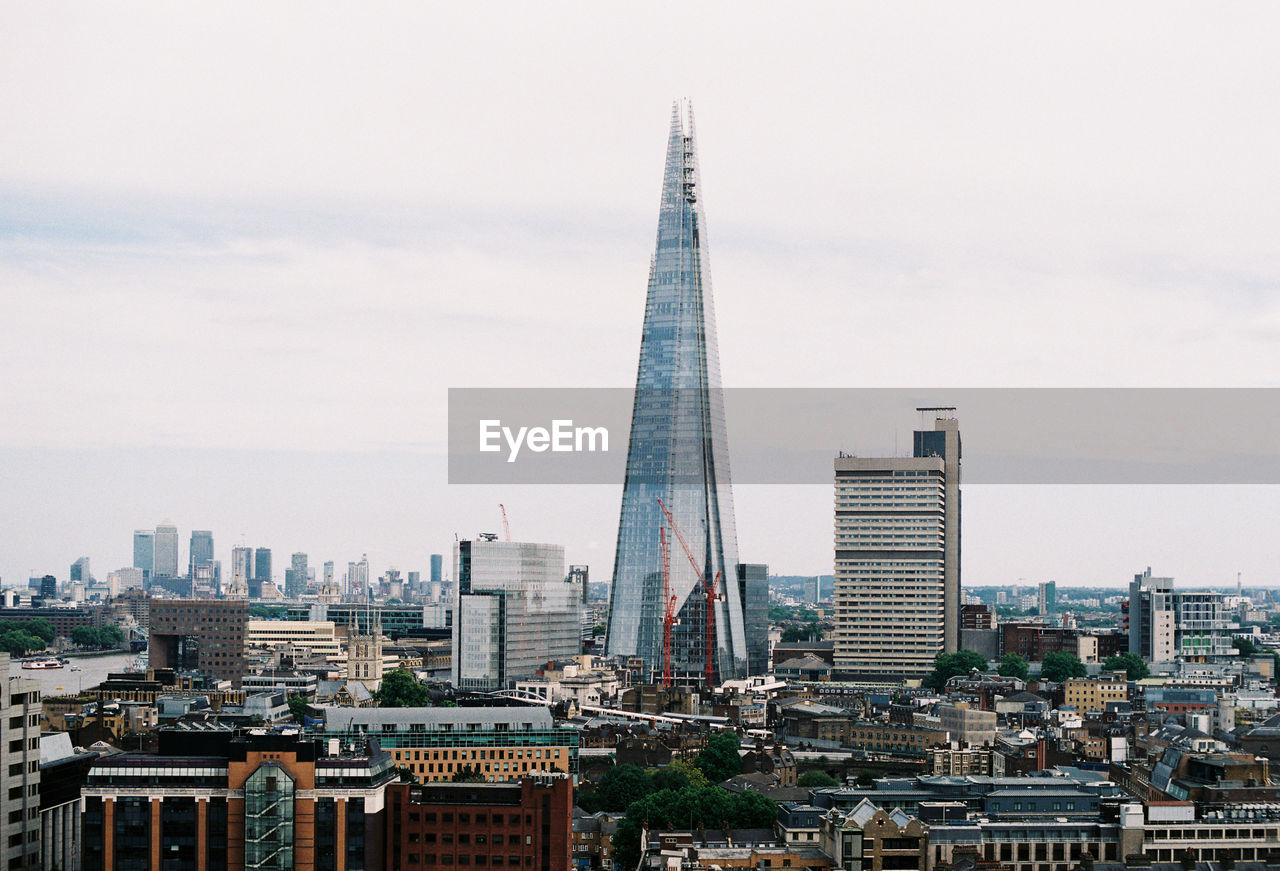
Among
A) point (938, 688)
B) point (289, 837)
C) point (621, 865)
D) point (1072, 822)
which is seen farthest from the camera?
point (938, 688)

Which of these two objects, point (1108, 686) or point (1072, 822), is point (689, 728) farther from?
point (1072, 822)

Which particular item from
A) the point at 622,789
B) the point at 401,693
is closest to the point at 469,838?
the point at 622,789

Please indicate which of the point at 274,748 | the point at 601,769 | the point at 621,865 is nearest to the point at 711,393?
the point at 601,769

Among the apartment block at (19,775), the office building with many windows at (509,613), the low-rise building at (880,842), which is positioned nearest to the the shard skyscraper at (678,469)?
the office building with many windows at (509,613)

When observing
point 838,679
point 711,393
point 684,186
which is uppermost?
point 684,186

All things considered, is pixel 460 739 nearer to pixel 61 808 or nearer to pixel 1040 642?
pixel 61 808

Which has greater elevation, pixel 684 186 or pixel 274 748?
pixel 684 186
